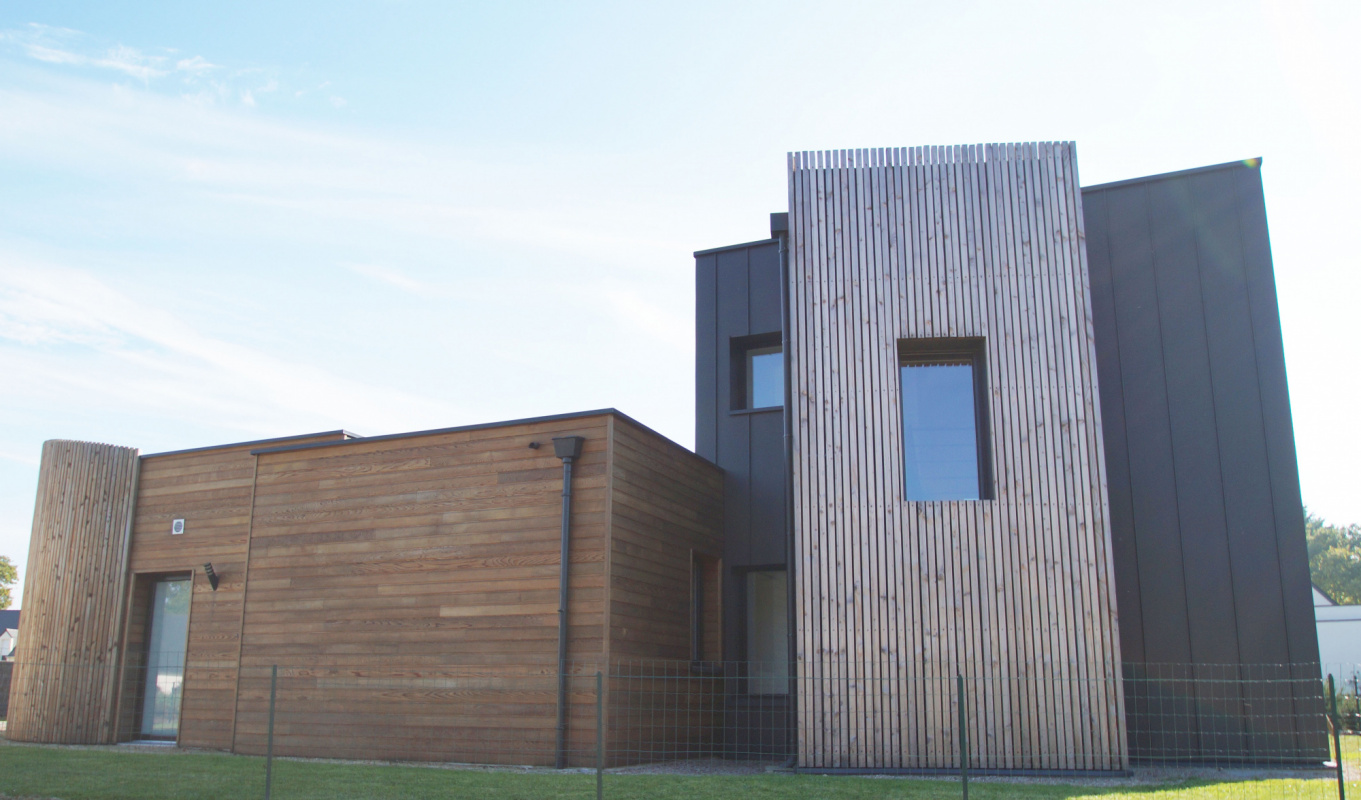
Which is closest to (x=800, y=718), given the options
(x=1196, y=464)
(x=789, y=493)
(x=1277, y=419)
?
(x=789, y=493)

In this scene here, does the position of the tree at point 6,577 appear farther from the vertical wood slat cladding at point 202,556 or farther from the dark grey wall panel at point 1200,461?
the dark grey wall panel at point 1200,461

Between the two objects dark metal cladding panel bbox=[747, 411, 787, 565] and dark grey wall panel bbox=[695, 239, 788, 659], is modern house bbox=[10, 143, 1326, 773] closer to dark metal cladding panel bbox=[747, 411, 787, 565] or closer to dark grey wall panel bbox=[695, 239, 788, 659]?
dark grey wall panel bbox=[695, 239, 788, 659]

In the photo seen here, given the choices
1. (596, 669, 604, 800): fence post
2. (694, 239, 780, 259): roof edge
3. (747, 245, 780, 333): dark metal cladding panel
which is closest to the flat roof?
(747, 245, 780, 333): dark metal cladding panel

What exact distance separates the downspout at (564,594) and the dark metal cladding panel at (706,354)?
10.8 feet

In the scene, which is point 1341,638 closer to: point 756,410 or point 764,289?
point 756,410

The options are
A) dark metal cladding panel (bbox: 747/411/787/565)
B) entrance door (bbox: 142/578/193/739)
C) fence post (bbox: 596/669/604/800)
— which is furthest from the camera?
entrance door (bbox: 142/578/193/739)

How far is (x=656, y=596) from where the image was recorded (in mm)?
10391

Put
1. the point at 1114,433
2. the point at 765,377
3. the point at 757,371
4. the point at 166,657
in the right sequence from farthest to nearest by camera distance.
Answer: the point at 757,371, the point at 765,377, the point at 166,657, the point at 1114,433

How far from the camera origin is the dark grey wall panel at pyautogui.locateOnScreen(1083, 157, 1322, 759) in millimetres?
9602

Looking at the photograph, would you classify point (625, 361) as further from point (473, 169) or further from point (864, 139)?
point (864, 139)

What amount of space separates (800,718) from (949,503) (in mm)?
2354

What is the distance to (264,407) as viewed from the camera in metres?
16.2

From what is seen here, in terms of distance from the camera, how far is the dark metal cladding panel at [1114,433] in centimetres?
991

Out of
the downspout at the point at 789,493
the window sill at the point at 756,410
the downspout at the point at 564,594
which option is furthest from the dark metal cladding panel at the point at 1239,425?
the downspout at the point at 564,594
